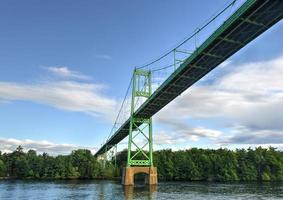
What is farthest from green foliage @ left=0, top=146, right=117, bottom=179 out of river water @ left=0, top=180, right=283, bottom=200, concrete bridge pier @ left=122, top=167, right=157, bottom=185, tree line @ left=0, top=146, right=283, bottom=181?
river water @ left=0, top=180, right=283, bottom=200

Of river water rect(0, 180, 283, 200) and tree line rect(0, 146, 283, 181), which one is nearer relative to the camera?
river water rect(0, 180, 283, 200)

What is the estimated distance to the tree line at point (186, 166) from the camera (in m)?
93.9

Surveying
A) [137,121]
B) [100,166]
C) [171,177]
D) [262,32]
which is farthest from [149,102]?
[100,166]

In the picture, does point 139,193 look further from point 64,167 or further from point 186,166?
point 64,167

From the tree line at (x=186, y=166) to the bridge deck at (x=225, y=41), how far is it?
4640 centimetres

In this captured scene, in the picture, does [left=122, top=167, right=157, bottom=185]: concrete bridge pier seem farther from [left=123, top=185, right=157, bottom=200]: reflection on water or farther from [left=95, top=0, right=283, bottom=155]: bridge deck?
[left=95, top=0, right=283, bottom=155]: bridge deck

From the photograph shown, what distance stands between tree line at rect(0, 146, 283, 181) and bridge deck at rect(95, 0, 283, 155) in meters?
46.4

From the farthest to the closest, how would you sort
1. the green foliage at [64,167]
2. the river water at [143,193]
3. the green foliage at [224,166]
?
the green foliage at [64,167] < the green foliage at [224,166] < the river water at [143,193]

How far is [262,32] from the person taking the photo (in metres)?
30.8

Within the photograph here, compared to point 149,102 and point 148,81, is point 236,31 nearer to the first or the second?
point 149,102

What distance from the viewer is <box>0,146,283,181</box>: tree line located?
93.9 metres

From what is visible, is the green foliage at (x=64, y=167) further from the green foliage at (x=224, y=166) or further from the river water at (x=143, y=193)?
the river water at (x=143, y=193)

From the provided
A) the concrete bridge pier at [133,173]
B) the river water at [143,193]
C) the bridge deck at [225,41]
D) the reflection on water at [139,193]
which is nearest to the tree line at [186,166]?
the concrete bridge pier at [133,173]

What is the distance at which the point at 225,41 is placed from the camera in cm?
3338
